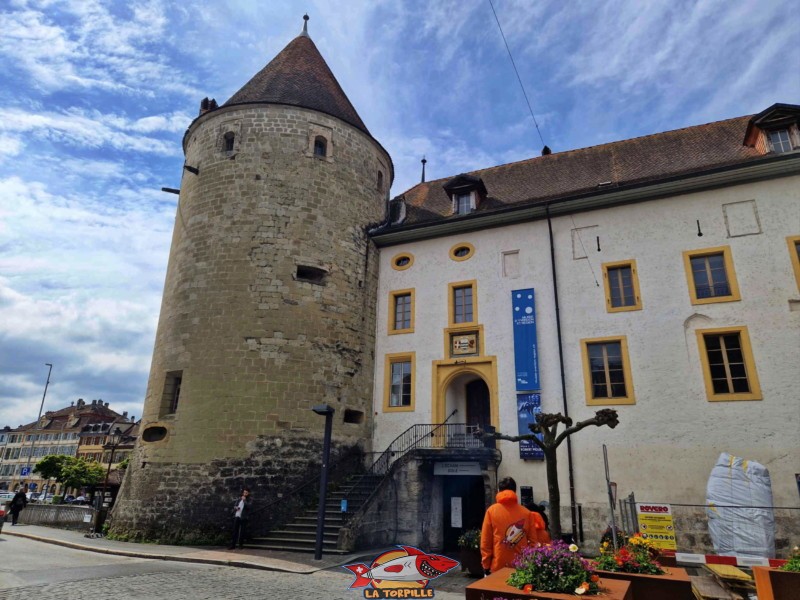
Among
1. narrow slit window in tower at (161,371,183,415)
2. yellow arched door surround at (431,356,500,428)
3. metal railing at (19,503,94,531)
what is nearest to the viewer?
narrow slit window in tower at (161,371,183,415)

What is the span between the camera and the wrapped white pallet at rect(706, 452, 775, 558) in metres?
10.8

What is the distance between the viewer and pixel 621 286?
14.8 meters

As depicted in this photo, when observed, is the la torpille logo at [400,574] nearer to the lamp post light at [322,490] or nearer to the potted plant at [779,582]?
the potted plant at [779,582]

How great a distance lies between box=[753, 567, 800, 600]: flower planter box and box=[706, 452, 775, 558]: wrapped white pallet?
6.79m

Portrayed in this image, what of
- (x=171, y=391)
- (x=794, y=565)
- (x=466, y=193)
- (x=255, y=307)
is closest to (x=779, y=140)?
(x=466, y=193)

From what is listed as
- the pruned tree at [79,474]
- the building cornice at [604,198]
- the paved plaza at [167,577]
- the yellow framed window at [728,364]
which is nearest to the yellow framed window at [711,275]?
the yellow framed window at [728,364]

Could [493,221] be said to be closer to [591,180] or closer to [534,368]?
[591,180]

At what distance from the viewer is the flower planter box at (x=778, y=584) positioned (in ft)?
15.7

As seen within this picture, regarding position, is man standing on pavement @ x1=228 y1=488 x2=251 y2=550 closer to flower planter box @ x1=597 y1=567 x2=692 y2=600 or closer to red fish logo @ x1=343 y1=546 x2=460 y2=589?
red fish logo @ x1=343 y1=546 x2=460 y2=589

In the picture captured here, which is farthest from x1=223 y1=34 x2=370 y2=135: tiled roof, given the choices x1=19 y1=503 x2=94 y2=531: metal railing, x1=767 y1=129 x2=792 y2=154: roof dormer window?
x1=19 y1=503 x2=94 y2=531: metal railing

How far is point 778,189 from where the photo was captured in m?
13.9

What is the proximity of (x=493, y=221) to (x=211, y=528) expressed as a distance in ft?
39.6

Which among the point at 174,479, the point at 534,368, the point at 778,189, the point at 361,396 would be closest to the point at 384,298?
the point at 361,396

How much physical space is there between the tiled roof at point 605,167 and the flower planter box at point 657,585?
42.3 feet
